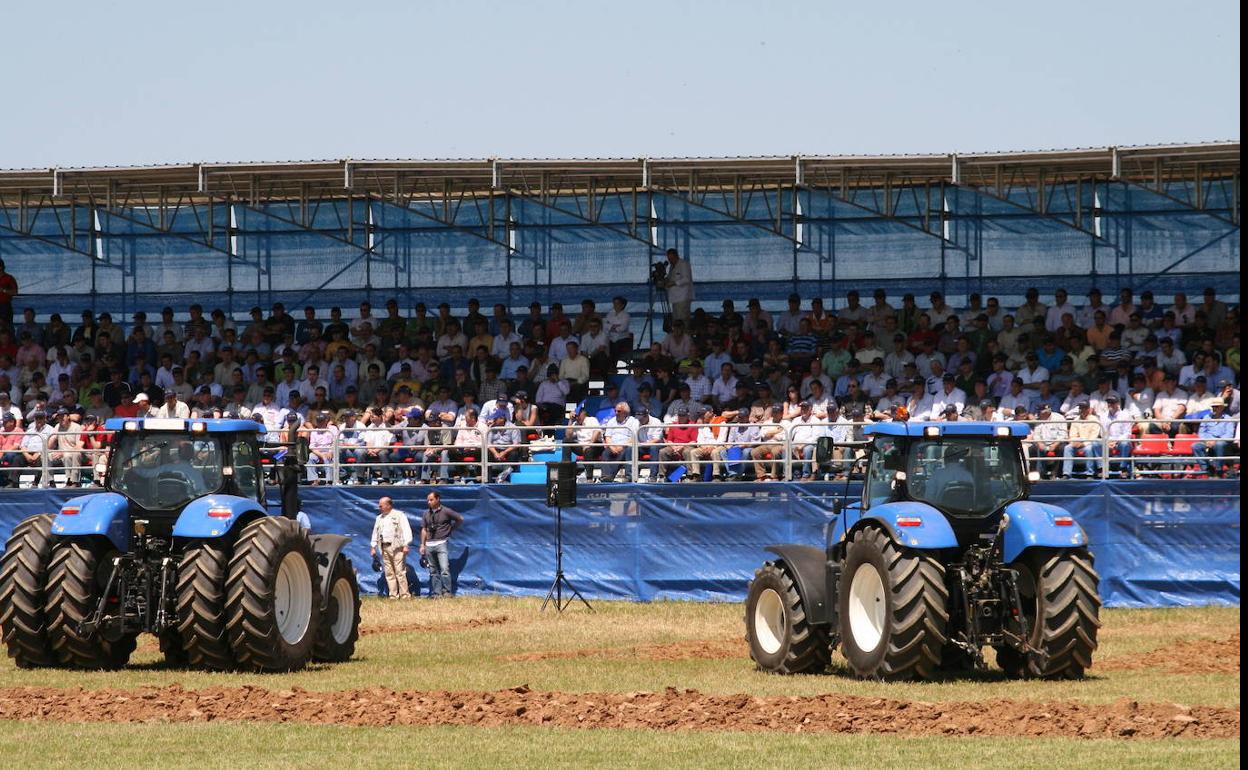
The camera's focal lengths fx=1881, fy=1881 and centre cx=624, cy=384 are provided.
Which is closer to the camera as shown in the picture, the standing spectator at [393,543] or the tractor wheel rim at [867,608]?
the tractor wheel rim at [867,608]

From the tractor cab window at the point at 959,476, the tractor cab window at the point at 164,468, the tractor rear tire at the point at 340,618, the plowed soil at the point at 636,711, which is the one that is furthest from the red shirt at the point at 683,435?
the plowed soil at the point at 636,711

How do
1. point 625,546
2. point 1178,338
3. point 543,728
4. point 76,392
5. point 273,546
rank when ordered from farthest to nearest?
point 76,392, point 1178,338, point 625,546, point 273,546, point 543,728

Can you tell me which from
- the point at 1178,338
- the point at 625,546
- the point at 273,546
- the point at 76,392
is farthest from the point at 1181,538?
the point at 76,392

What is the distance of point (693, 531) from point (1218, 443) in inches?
263

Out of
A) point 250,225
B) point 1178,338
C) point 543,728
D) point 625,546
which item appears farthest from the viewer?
point 250,225

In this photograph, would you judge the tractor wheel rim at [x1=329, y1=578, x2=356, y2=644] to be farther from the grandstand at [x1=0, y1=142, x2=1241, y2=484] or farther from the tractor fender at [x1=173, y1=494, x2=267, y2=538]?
the grandstand at [x1=0, y1=142, x2=1241, y2=484]

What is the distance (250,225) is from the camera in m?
34.8

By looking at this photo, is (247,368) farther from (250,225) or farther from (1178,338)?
(1178,338)

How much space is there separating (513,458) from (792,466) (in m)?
3.98

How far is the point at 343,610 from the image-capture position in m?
17.7

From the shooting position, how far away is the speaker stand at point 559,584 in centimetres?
2303

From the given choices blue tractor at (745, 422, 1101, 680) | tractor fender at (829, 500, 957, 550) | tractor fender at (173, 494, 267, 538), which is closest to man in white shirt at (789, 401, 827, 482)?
blue tractor at (745, 422, 1101, 680)

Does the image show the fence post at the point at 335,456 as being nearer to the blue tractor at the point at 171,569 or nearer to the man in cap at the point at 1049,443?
the blue tractor at the point at 171,569

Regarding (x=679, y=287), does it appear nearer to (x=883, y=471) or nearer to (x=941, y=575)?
(x=883, y=471)
